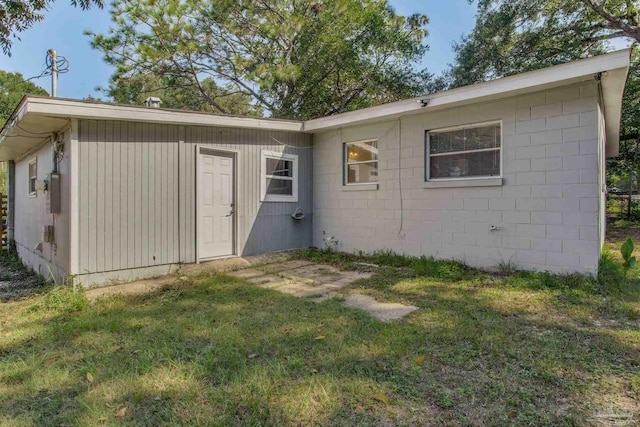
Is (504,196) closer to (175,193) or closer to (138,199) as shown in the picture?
(175,193)

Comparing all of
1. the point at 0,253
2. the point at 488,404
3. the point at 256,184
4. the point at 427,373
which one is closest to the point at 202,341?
the point at 427,373

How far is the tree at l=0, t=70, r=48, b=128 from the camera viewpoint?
22.8 meters

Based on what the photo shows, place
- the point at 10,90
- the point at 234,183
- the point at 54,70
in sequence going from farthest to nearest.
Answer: the point at 10,90
the point at 54,70
the point at 234,183

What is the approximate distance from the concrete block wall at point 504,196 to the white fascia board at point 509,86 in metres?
0.29

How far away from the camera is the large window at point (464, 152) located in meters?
5.49

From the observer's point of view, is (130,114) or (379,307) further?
(130,114)

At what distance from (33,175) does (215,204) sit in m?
4.38

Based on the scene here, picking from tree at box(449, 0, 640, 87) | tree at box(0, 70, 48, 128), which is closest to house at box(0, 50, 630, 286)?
tree at box(449, 0, 640, 87)

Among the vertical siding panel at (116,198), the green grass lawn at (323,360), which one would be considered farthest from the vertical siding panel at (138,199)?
the green grass lawn at (323,360)

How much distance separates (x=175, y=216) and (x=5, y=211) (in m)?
7.92

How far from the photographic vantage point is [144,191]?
5.45 m

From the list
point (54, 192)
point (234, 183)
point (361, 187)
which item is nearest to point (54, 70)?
point (54, 192)

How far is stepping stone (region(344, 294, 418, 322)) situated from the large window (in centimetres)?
276

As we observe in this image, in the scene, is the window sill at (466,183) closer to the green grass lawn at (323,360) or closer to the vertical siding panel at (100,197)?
the green grass lawn at (323,360)
